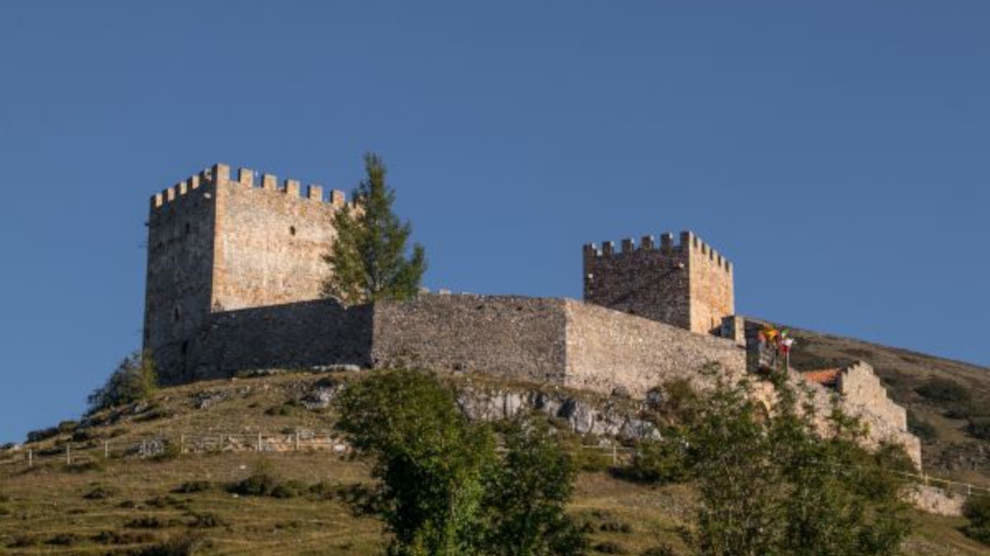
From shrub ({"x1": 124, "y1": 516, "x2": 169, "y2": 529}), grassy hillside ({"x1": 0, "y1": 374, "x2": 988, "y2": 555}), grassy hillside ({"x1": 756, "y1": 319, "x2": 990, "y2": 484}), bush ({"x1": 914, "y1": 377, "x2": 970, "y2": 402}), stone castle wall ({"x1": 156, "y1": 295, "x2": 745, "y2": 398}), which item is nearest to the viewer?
grassy hillside ({"x1": 0, "y1": 374, "x2": 988, "y2": 555})

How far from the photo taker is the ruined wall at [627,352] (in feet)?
253

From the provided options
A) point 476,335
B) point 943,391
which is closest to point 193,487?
point 476,335

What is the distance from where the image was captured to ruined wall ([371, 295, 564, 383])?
76500 mm

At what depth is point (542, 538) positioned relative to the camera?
49.1 meters

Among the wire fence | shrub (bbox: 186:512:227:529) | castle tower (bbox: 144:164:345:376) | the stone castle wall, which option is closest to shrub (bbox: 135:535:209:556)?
shrub (bbox: 186:512:227:529)

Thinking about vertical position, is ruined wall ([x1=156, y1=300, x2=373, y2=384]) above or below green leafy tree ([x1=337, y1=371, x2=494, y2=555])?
above

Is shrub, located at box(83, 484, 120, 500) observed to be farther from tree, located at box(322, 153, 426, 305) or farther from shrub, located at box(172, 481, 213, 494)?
tree, located at box(322, 153, 426, 305)

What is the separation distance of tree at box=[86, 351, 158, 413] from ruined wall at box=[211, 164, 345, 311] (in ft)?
16.6

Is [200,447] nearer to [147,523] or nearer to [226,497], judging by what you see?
[226,497]

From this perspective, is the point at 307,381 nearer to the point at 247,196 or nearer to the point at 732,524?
the point at 247,196

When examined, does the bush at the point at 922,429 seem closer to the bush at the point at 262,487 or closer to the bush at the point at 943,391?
the bush at the point at 943,391

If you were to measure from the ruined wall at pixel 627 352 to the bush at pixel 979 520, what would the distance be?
1222 cm

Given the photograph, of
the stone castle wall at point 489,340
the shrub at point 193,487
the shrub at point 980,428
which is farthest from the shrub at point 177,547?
the shrub at point 980,428

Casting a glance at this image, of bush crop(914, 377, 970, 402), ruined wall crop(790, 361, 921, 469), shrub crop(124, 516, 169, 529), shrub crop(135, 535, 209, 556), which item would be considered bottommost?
shrub crop(135, 535, 209, 556)
